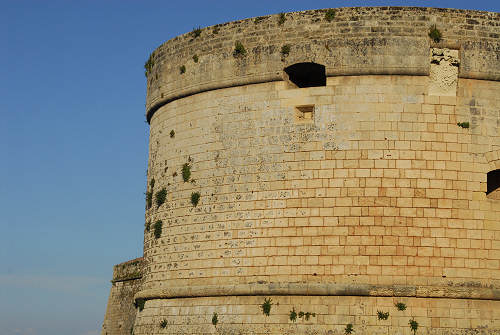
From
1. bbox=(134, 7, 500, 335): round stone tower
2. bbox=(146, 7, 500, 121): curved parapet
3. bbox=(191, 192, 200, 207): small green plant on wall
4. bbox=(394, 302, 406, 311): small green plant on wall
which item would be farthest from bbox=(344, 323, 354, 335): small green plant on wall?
bbox=(146, 7, 500, 121): curved parapet

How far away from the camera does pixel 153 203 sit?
14625 millimetres

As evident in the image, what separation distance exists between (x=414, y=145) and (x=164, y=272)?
15.9 ft

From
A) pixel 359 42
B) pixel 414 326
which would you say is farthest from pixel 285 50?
pixel 414 326

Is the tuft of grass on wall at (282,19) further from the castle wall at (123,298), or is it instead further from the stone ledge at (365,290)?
the castle wall at (123,298)

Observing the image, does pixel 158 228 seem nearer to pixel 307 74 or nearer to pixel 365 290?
pixel 307 74

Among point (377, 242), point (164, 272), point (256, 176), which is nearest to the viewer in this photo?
point (377, 242)

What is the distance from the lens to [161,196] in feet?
46.8

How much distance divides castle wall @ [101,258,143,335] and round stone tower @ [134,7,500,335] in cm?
356

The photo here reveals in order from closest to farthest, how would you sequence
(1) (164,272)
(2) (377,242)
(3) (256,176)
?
(2) (377,242)
(3) (256,176)
(1) (164,272)

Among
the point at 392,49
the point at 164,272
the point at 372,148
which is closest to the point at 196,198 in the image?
the point at 164,272

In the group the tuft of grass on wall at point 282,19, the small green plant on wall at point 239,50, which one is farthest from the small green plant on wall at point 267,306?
the tuft of grass on wall at point 282,19

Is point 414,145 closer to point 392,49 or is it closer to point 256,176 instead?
point 392,49

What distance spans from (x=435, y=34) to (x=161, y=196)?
552cm

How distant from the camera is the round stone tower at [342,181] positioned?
1192 cm
